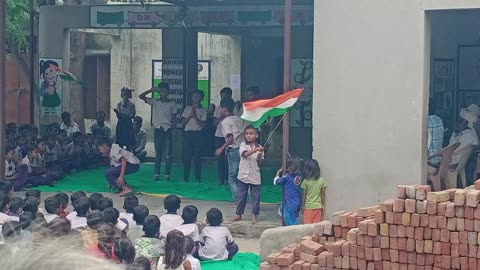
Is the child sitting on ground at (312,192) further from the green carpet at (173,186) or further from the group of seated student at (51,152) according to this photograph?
the group of seated student at (51,152)

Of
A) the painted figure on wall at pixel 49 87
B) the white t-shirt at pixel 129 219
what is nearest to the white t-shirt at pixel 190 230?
the white t-shirt at pixel 129 219

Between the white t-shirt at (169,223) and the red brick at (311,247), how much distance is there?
1.63 m

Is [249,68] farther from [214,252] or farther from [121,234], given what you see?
[121,234]

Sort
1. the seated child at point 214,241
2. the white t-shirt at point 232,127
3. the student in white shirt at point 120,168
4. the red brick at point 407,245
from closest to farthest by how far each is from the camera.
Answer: the red brick at point 407,245 < the seated child at point 214,241 < the white t-shirt at point 232,127 < the student in white shirt at point 120,168

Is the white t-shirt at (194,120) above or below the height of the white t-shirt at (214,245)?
above

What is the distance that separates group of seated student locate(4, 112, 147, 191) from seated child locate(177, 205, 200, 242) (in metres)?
4.34

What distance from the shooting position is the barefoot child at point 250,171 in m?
11.2

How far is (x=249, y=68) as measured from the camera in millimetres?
19812

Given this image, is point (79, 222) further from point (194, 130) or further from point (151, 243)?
point (194, 130)

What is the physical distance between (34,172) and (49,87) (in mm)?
3786

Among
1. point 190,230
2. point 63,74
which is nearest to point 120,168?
point 63,74

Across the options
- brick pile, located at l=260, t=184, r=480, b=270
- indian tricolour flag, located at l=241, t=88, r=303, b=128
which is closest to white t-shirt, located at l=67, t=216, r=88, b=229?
brick pile, located at l=260, t=184, r=480, b=270

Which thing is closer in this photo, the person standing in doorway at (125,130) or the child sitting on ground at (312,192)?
the child sitting on ground at (312,192)

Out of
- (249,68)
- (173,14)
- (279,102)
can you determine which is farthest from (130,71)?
(279,102)
